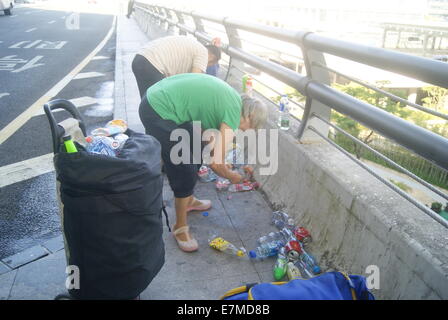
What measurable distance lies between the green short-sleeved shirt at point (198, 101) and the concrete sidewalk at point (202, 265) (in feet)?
3.18

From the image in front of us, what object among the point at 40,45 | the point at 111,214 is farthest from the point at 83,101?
the point at 40,45

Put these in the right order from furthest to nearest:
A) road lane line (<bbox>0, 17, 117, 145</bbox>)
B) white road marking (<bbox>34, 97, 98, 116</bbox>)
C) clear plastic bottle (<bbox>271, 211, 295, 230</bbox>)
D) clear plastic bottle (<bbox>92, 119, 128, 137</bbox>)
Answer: white road marking (<bbox>34, 97, 98, 116</bbox>), road lane line (<bbox>0, 17, 117, 145</bbox>), clear plastic bottle (<bbox>271, 211, 295, 230</bbox>), clear plastic bottle (<bbox>92, 119, 128, 137</bbox>)

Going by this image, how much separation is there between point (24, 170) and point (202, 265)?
2940 mm

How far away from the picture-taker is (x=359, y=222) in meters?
2.54

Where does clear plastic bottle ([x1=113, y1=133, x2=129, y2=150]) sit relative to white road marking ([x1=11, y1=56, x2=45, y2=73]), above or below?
above

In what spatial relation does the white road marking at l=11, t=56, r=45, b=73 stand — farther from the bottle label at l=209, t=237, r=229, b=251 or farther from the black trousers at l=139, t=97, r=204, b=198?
Answer: the bottle label at l=209, t=237, r=229, b=251

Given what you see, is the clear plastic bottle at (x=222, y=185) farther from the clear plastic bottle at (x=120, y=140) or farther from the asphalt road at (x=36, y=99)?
the clear plastic bottle at (x=120, y=140)

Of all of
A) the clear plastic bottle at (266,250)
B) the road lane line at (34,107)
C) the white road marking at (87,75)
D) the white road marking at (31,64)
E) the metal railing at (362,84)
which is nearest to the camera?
the metal railing at (362,84)

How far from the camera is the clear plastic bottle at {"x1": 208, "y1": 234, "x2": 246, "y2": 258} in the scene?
3.08 m

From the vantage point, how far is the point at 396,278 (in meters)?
2.16

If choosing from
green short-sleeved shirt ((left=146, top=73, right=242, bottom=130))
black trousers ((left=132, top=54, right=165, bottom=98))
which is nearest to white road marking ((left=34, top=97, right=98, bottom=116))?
black trousers ((left=132, top=54, right=165, bottom=98))

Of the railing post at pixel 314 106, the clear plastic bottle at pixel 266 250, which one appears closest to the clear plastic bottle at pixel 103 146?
the clear plastic bottle at pixel 266 250

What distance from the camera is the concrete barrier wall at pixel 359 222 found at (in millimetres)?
2037

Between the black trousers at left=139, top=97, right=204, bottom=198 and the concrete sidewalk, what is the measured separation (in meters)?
0.49
